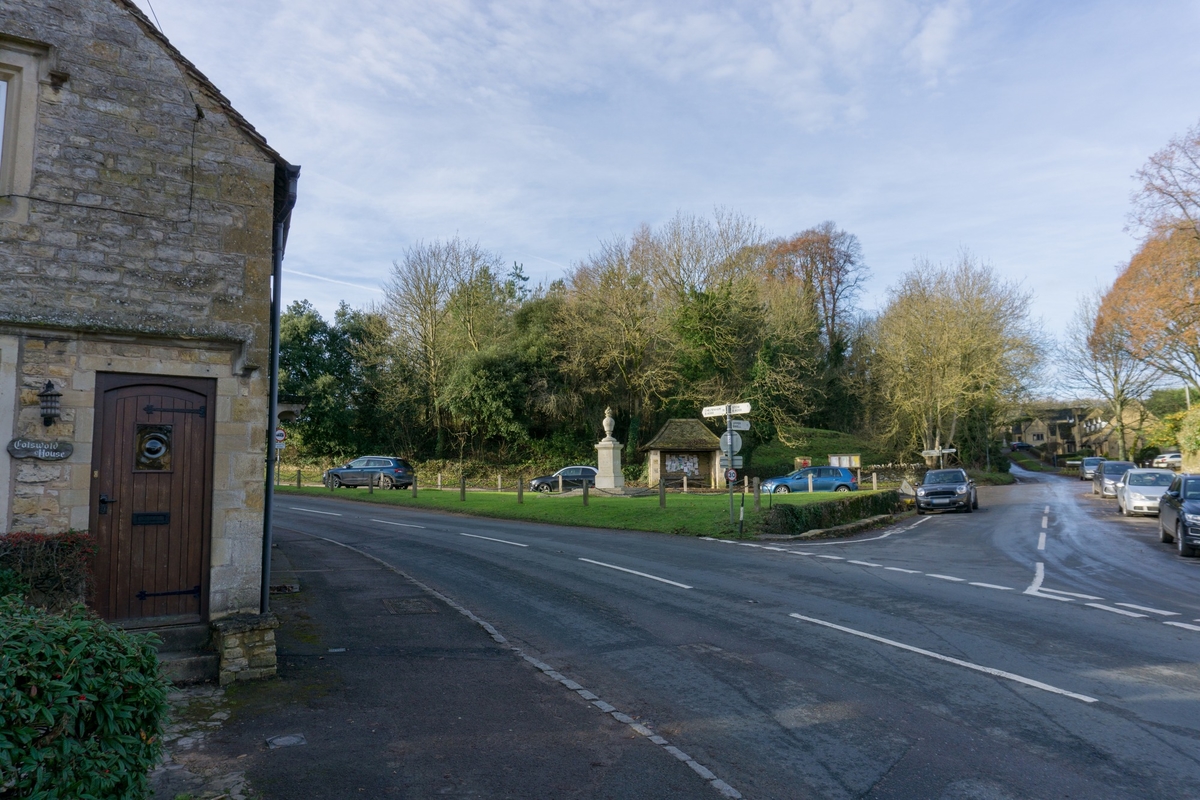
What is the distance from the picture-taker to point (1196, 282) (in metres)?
28.5

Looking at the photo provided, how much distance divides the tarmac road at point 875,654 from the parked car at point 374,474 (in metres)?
20.9

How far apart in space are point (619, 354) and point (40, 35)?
106 ft

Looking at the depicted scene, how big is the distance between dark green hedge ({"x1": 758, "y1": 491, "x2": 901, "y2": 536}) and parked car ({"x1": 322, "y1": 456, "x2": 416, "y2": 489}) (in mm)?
21561

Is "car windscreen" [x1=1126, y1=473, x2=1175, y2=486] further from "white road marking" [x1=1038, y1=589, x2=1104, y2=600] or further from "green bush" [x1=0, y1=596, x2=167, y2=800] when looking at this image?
"green bush" [x1=0, y1=596, x2=167, y2=800]

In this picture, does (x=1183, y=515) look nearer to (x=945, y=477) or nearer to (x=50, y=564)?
(x=945, y=477)

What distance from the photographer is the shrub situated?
604cm

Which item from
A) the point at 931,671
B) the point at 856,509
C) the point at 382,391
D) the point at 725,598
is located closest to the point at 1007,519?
the point at 856,509

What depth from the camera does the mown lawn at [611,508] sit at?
2050 cm

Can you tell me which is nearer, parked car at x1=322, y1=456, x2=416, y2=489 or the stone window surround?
the stone window surround

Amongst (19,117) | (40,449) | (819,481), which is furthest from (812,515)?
(19,117)

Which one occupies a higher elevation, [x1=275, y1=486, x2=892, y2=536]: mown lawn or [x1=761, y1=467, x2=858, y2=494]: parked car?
[x1=761, y1=467, x2=858, y2=494]: parked car

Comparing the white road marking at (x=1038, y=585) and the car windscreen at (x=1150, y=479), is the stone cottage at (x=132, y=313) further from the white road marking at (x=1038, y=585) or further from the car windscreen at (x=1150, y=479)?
the car windscreen at (x=1150, y=479)

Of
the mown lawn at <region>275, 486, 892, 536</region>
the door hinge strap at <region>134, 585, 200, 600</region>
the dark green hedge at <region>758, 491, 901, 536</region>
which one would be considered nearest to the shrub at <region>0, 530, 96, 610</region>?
the door hinge strap at <region>134, 585, 200, 600</region>

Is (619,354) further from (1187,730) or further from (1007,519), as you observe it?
(1187,730)
